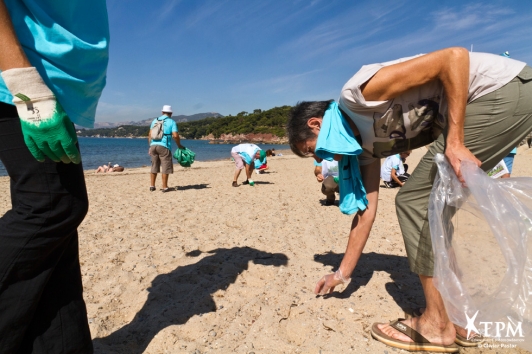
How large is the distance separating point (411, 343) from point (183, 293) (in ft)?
4.74

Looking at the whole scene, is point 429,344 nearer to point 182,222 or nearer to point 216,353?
point 216,353

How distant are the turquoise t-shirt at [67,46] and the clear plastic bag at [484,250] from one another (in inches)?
63.7

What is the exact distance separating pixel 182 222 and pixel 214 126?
8024 cm

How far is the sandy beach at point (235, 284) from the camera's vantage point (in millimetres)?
1854

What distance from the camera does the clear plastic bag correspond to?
1.41 m

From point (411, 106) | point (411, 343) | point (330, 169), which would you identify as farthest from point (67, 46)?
point (330, 169)

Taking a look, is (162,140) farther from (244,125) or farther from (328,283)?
(244,125)

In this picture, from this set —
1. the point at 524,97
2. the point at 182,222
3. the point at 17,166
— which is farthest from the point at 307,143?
the point at 182,222

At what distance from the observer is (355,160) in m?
2.18

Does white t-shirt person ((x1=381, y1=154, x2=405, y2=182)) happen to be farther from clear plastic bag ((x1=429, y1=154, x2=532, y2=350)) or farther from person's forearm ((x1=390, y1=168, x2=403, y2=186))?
clear plastic bag ((x1=429, y1=154, x2=532, y2=350))

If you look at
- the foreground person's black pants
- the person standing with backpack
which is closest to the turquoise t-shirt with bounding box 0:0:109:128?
the foreground person's black pants

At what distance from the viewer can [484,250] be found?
158 cm

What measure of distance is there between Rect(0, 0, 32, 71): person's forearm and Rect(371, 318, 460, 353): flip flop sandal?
78.4 inches

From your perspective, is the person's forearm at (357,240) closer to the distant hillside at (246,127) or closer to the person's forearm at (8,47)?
the person's forearm at (8,47)
